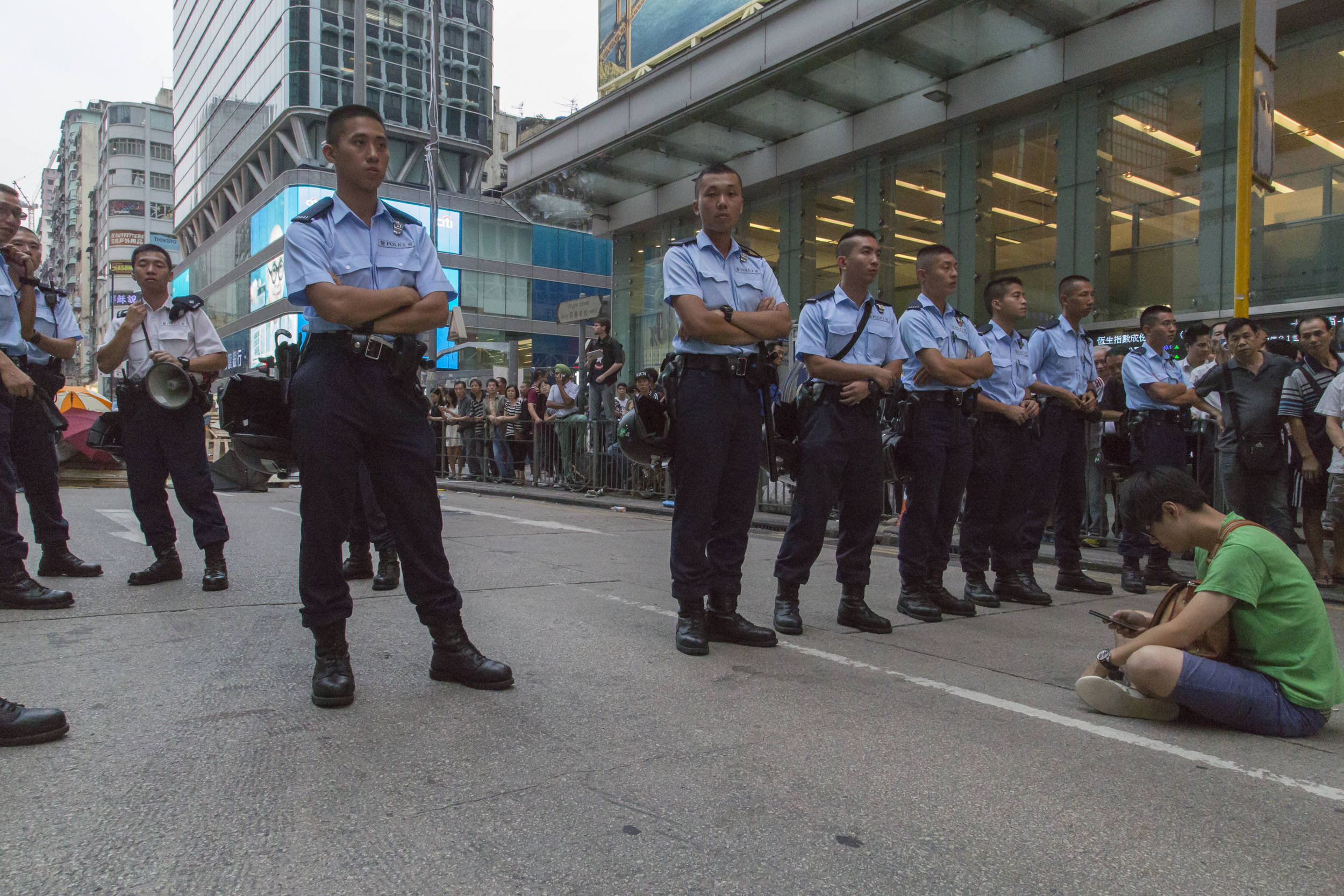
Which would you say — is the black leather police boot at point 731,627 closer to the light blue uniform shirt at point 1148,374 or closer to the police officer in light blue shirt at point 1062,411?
the police officer in light blue shirt at point 1062,411

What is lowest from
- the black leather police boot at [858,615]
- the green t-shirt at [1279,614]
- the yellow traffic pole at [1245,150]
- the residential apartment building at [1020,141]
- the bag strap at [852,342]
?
the black leather police boot at [858,615]

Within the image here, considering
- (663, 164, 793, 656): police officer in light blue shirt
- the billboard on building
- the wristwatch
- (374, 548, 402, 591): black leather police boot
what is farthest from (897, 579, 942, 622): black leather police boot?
the billboard on building

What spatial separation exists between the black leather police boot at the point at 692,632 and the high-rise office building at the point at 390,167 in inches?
1758

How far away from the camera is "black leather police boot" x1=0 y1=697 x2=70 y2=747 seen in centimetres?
278

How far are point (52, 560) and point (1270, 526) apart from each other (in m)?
8.02

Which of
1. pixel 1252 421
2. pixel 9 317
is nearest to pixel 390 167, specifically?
pixel 9 317

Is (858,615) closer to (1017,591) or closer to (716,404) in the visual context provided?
(716,404)

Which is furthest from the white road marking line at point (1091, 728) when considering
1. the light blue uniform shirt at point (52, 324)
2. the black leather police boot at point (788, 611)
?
the light blue uniform shirt at point (52, 324)

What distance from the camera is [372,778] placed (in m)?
2.62

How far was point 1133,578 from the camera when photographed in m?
6.61

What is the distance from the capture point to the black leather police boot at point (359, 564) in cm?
612

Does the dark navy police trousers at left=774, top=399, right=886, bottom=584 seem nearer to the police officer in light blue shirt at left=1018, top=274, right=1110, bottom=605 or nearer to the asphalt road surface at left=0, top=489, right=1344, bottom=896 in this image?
the asphalt road surface at left=0, top=489, right=1344, bottom=896

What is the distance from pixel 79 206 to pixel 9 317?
143679mm

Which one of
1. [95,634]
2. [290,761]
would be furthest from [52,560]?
[290,761]
